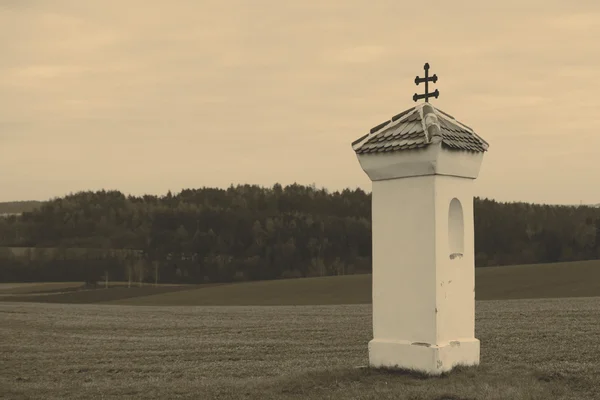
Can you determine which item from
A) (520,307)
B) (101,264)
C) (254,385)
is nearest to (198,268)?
(101,264)

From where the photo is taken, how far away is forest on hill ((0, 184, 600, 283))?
3976 inches

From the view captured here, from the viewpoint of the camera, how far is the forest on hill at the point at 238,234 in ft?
331

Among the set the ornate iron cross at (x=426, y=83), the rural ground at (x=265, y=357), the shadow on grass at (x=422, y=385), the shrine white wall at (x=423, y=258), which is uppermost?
the ornate iron cross at (x=426, y=83)

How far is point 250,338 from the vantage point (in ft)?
91.1

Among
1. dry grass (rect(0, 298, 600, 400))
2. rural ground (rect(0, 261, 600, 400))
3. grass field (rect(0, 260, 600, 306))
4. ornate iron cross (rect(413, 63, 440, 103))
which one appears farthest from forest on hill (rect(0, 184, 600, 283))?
ornate iron cross (rect(413, 63, 440, 103))

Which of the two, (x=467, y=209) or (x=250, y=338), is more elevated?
(x=467, y=209)

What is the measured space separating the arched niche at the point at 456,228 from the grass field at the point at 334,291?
38858 mm

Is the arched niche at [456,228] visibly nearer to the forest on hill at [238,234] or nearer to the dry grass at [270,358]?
the dry grass at [270,358]

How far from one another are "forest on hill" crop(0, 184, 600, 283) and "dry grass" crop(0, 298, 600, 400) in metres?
64.8

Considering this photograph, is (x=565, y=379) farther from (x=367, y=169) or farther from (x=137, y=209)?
(x=137, y=209)

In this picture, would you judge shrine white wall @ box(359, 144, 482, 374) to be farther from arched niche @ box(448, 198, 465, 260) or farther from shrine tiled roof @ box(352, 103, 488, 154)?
shrine tiled roof @ box(352, 103, 488, 154)

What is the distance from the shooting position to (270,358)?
21703mm

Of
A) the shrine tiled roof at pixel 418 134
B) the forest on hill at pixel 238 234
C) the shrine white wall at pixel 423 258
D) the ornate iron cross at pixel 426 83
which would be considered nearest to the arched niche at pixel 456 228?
the shrine white wall at pixel 423 258

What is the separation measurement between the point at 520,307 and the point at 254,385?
27694mm
